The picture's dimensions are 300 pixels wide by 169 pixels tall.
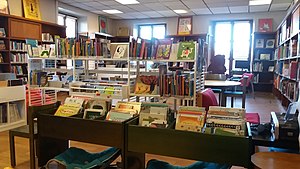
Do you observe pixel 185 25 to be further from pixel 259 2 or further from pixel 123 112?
pixel 123 112

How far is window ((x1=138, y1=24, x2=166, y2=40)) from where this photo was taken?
37.1 ft

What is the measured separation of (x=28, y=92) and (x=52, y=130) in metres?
2.66

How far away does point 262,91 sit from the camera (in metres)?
9.59

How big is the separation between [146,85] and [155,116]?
1553 millimetres

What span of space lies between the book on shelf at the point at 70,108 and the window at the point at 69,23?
7453 millimetres

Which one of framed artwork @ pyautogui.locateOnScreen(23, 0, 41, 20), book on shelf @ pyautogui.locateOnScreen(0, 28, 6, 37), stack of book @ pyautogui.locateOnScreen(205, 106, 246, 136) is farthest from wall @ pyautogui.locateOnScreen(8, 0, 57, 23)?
Answer: stack of book @ pyautogui.locateOnScreen(205, 106, 246, 136)

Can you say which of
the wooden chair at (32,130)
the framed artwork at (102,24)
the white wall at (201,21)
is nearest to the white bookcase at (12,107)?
the wooden chair at (32,130)

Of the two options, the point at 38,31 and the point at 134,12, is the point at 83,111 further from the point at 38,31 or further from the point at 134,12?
the point at 134,12

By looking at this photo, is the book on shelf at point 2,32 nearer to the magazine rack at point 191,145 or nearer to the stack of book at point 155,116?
the stack of book at point 155,116

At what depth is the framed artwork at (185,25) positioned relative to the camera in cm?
1053

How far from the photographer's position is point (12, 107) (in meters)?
4.07

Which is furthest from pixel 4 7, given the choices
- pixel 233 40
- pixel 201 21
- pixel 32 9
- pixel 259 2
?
pixel 233 40

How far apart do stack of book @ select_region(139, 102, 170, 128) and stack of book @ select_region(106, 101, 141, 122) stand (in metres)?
0.08

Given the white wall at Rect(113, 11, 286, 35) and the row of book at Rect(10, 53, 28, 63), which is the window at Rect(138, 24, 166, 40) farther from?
the row of book at Rect(10, 53, 28, 63)
